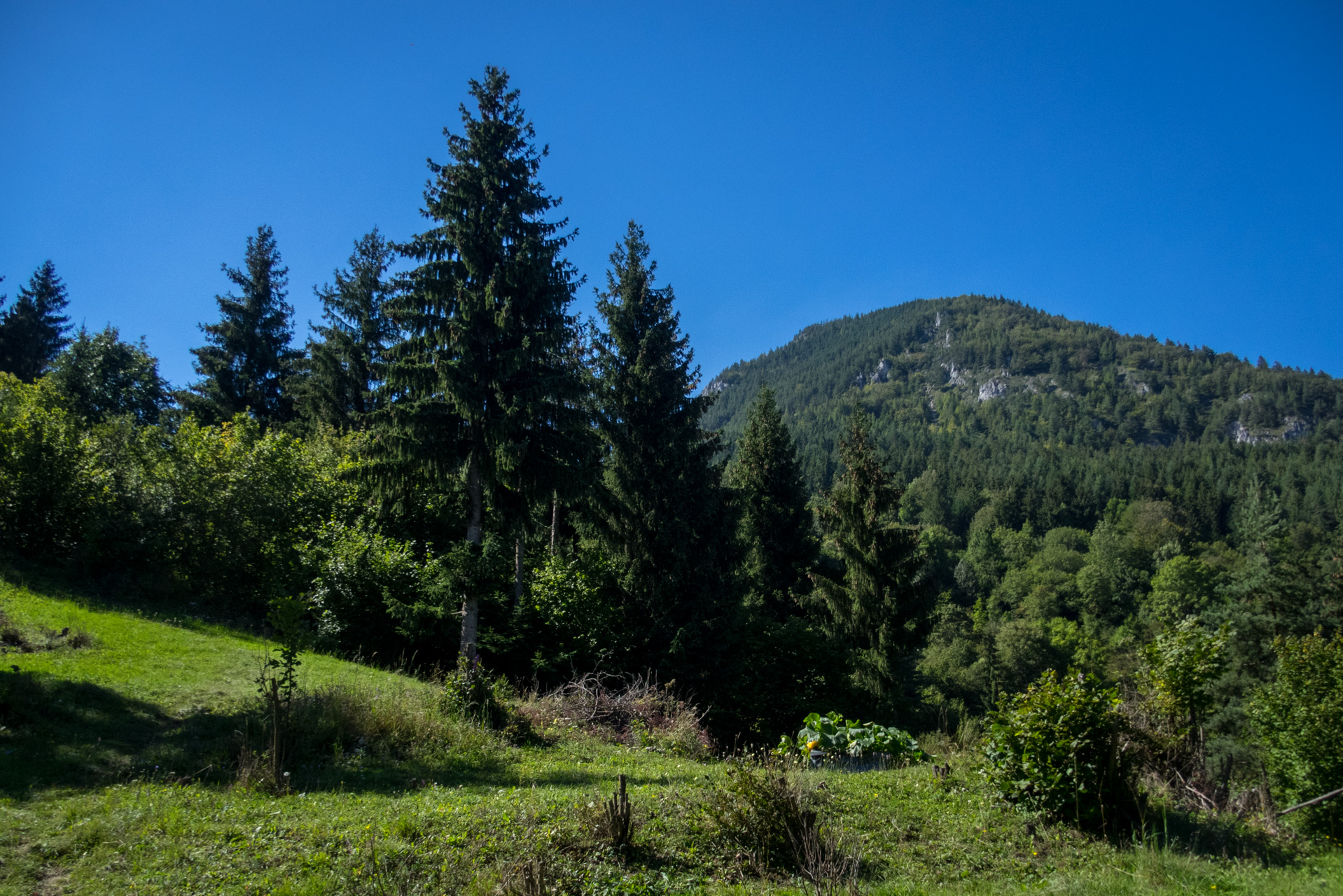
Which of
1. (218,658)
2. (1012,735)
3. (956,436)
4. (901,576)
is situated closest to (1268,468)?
(956,436)

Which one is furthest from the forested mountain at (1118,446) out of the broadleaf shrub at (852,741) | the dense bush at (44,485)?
the dense bush at (44,485)

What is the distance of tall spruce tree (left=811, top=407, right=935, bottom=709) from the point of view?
2108 centimetres

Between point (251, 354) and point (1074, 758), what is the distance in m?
36.4

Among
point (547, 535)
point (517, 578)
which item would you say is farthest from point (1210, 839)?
point (547, 535)

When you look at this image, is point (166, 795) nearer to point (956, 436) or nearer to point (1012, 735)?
point (1012, 735)

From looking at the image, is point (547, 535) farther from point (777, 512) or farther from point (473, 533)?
point (777, 512)

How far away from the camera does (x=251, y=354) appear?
31.9m

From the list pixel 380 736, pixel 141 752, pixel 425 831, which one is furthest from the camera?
pixel 380 736

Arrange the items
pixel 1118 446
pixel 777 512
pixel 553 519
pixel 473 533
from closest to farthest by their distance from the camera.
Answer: pixel 473 533, pixel 553 519, pixel 777 512, pixel 1118 446

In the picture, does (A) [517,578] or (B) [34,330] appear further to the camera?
(B) [34,330]

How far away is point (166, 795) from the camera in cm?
671

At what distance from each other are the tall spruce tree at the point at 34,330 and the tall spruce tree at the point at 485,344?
4126 cm

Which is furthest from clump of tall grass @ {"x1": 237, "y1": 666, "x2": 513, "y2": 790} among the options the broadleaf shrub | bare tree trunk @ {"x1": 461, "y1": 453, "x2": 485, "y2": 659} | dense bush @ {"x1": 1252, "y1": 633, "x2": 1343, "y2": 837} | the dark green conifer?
the dark green conifer

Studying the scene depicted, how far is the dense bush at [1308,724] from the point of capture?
9.61 meters
